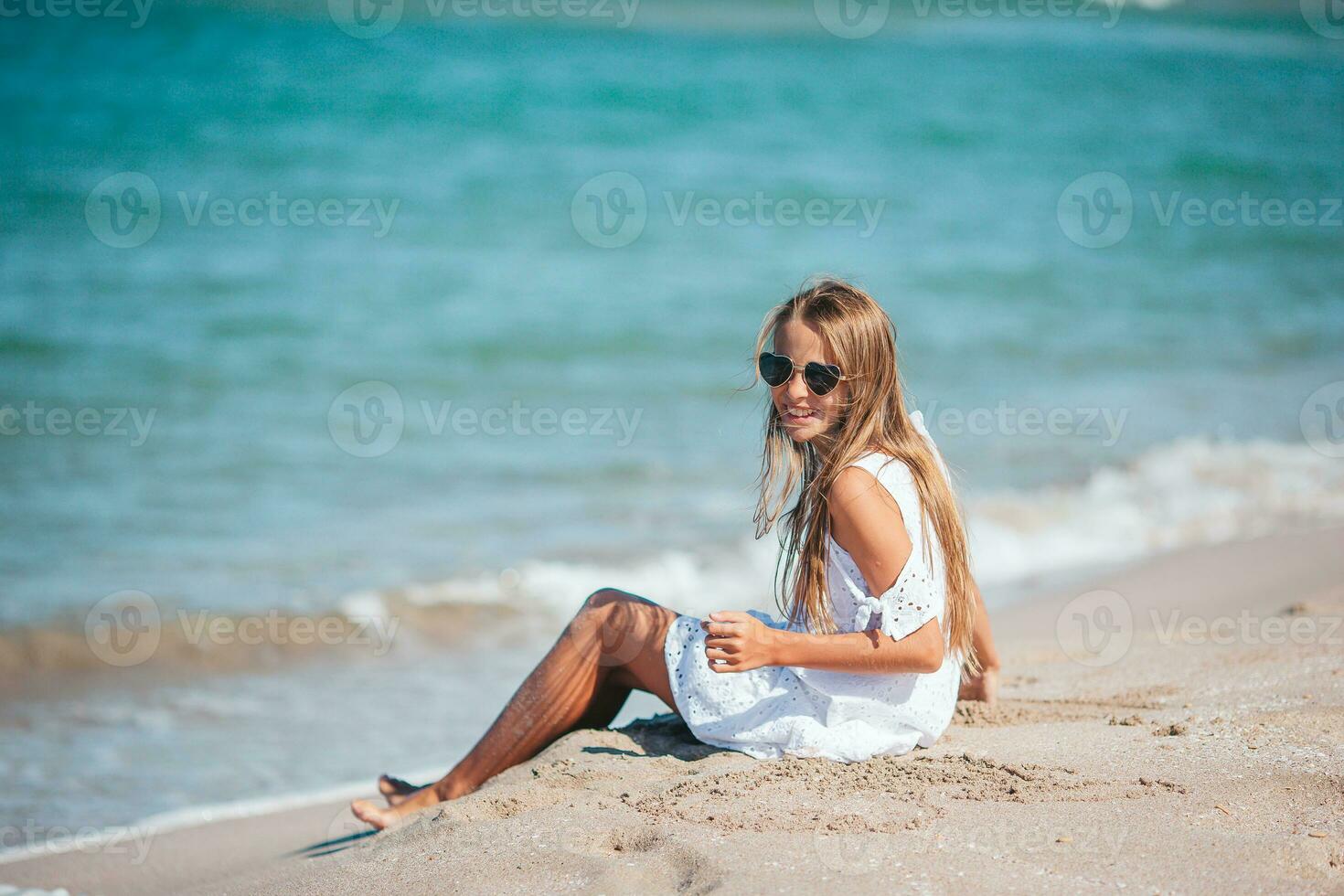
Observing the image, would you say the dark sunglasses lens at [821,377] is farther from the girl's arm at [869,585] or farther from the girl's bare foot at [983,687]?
the girl's bare foot at [983,687]

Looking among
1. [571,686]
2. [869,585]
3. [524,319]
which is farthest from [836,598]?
[524,319]

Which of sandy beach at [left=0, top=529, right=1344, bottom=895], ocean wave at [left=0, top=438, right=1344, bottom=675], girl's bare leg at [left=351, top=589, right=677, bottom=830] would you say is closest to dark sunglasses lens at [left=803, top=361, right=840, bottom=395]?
girl's bare leg at [left=351, top=589, right=677, bottom=830]

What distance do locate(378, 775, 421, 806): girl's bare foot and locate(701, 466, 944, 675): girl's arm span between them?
44.8 inches

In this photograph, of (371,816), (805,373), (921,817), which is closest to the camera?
(921,817)

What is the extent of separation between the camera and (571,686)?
3.18 meters

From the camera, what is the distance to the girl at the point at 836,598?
2756mm

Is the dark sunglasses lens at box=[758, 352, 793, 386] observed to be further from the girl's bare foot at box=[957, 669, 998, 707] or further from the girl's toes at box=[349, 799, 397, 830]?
the girl's toes at box=[349, 799, 397, 830]

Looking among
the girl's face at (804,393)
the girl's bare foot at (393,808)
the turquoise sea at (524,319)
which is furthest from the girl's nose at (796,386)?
the turquoise sea at (524,319)

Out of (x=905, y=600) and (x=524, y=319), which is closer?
(x=905, y=600)

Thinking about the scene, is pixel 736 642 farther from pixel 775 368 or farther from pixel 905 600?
pixel 775 368

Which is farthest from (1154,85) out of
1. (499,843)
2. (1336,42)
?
(499,843)

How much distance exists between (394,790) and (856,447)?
163cm

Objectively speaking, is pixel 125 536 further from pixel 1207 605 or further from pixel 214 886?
pixel 1207 605

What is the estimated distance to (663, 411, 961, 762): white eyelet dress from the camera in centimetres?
279
